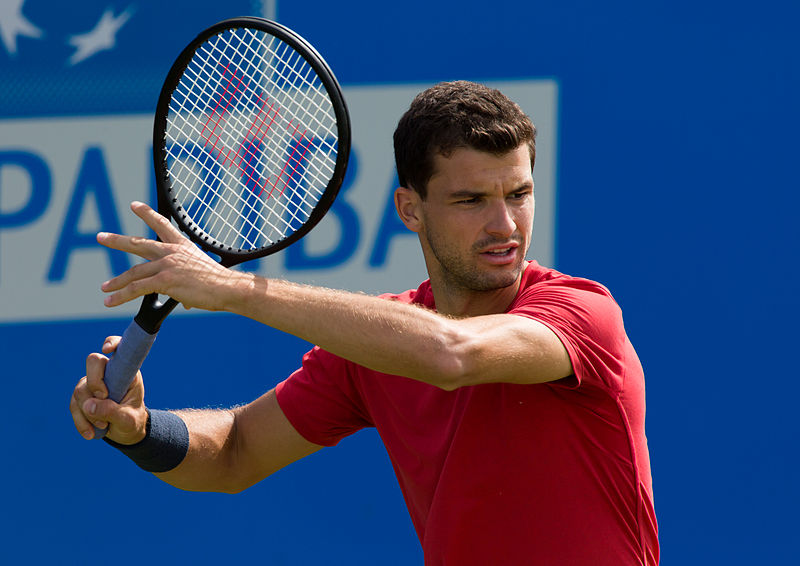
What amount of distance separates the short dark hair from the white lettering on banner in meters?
0.88

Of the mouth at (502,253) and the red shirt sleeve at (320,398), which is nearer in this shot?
the mouth at (502,253)

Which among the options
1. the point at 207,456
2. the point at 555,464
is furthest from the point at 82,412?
the point at 555,464

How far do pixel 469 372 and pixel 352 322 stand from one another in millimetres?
193

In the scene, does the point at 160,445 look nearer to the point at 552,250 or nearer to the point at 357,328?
the point at 357,328

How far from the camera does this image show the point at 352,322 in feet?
5.08

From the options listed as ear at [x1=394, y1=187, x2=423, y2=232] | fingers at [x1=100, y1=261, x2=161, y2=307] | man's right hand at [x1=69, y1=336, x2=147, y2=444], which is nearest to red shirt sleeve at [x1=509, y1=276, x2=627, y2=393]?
ear at [x1=394, y1=187, x2=423, y2=232]

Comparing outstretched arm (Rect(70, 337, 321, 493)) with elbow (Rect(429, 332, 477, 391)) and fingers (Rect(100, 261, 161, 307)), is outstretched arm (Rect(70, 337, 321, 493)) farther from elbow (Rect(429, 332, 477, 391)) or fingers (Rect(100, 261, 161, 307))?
elbow (Rect(429, 332, 477, 391))

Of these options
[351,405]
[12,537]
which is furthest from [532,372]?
[12,537]

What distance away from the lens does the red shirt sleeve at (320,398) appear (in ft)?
7.21

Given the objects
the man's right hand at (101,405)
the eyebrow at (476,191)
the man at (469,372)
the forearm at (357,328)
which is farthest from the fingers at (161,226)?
the eyebrow at (476,191)

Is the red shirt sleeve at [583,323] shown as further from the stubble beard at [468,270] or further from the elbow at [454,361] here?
the elbow at [454,361]

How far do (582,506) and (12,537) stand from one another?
1.86 meters

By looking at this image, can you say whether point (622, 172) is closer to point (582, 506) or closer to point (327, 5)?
point (327, 5)

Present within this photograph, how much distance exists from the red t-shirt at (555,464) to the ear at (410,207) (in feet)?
1.11
